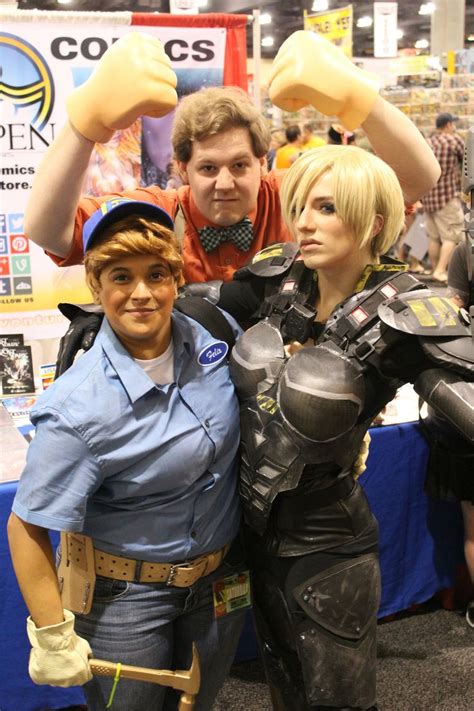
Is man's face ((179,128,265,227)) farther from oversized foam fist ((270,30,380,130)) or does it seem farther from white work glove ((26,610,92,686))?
white work glove ((26,610,92,686))

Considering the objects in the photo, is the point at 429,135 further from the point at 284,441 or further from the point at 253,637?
the point at 284,441

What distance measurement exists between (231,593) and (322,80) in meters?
0.98

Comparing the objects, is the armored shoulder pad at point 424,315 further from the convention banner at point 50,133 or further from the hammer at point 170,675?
the convention banner at point 50,133

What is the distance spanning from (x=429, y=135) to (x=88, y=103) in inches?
276

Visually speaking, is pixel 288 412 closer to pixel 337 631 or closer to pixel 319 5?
pixel 337 631

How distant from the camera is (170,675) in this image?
1.33m

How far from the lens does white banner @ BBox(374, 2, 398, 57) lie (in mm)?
7215

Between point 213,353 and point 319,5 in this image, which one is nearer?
point 213,353

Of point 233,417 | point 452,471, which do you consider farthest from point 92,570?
point 452,471

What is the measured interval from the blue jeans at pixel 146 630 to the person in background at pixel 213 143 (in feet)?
2.55

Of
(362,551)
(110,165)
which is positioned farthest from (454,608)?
(110,165)

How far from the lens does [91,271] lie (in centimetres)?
128

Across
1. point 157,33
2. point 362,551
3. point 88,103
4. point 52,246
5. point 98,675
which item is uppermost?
point 157,33

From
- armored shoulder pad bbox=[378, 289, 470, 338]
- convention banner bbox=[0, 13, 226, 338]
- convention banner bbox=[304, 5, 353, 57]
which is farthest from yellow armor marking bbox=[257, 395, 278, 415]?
convention banner bbox=[304, 5, 353, 57]
